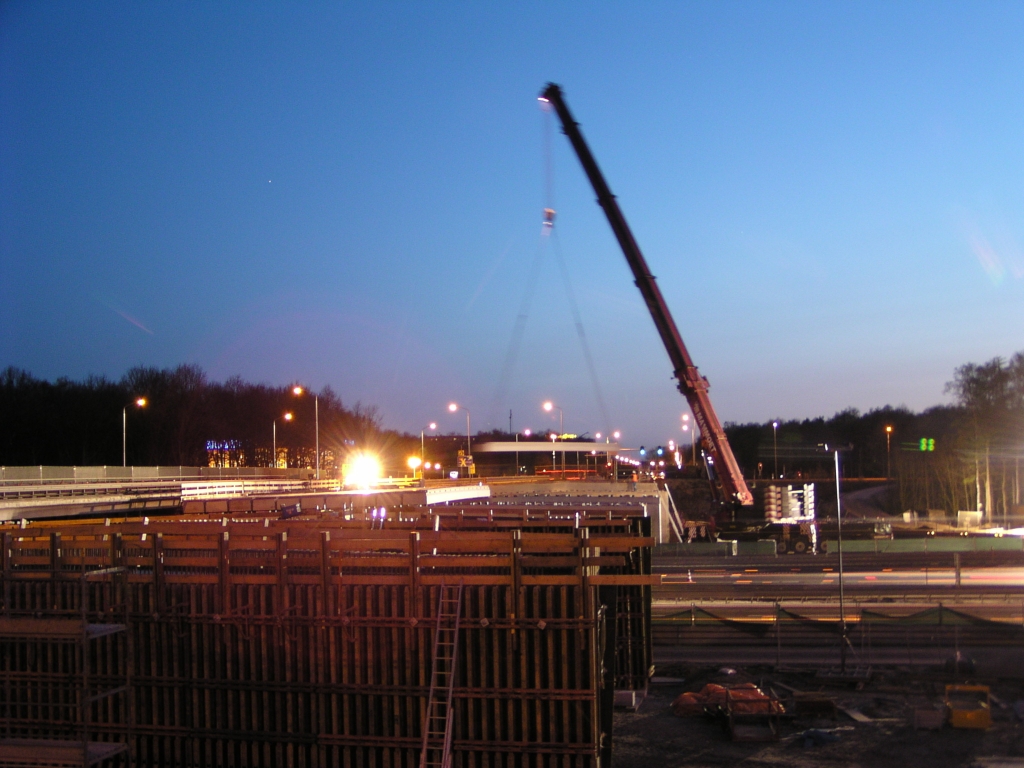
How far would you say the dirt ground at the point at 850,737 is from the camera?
1427 centimetres

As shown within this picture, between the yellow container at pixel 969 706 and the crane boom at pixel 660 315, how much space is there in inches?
782

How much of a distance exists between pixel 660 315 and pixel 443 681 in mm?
26725

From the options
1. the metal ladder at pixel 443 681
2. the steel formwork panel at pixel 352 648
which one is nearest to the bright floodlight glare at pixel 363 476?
the steel formwork panel at pixel 352 648

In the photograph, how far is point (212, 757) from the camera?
9992 mm

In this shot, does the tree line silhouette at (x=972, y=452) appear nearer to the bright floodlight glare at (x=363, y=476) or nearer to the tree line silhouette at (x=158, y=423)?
the bright floodlight glare at (x=363, y=476)

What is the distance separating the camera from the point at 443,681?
9.62m

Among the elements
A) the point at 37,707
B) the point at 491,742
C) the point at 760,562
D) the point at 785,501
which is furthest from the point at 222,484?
the point at 491,742

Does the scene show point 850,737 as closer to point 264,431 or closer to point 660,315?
point 660,315

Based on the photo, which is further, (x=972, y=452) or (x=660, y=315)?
(x=972, y=452)

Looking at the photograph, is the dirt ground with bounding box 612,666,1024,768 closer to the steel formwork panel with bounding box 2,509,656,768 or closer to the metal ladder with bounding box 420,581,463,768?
the steel formwork panel with bounding box 2,509,656,768

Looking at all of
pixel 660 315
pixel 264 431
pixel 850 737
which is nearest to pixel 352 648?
pixel 850 737

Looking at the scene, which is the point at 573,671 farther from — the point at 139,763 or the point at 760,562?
the point at 760,562

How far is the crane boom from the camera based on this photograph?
111 feet

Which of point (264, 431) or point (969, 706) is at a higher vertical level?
point (264, 431)
